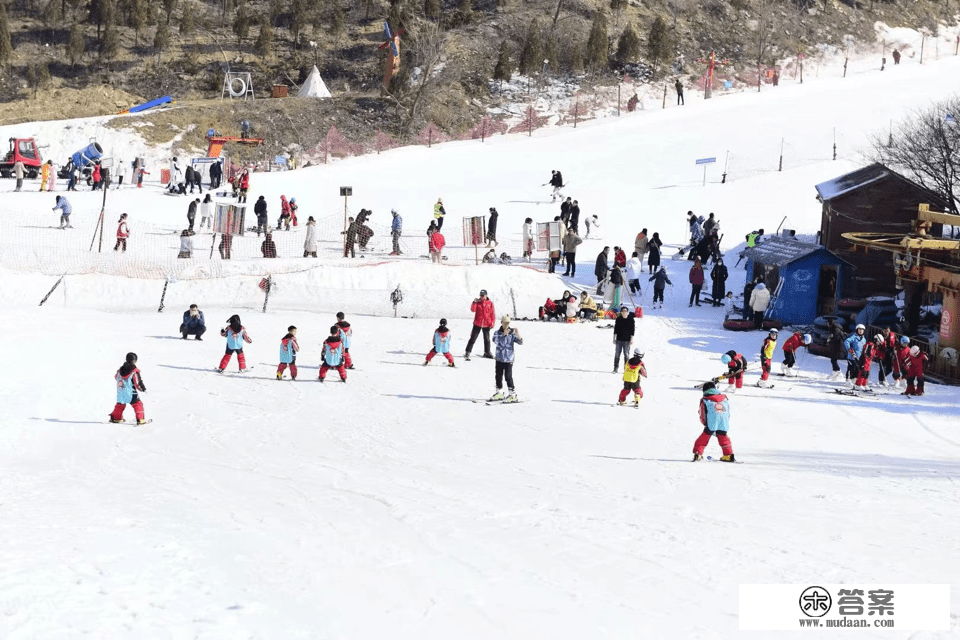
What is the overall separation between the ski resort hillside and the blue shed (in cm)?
162

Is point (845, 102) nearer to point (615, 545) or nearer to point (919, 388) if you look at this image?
point (919, 388)

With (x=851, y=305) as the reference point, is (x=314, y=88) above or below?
above

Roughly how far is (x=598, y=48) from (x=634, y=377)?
144ft

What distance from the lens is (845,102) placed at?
49.8 metres

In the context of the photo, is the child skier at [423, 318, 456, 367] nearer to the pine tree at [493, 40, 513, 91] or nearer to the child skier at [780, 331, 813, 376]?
the child skier at [780, 331, 813, 376]

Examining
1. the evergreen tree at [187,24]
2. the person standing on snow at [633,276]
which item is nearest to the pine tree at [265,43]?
the evergreen tree at [187,24]

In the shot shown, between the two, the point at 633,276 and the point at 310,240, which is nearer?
the point at 633,276

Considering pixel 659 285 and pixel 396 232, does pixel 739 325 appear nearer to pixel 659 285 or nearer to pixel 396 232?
pixel 659 285

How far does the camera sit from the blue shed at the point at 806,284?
2658 cm

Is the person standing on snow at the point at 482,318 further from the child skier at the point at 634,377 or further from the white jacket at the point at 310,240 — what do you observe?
the white jacket at the point at 310,240

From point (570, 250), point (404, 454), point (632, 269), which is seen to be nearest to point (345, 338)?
point (404, 454)
